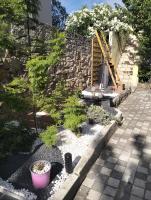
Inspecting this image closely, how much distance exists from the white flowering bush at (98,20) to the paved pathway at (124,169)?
23.2 ft

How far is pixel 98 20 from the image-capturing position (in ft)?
38.0

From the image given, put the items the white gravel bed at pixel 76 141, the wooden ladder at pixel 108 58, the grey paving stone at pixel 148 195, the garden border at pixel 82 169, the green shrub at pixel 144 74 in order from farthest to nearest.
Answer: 1. the green shrub at pixel 144 74
2. the wooden ladder at pixel 108 58
3. the white gravel bed at pixel 76 141
4. the grey paving stone at pixel 148 195
5. the garden border at pixel 82 169

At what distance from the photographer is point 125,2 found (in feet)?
35.6

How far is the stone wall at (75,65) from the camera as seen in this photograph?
20.4 ft

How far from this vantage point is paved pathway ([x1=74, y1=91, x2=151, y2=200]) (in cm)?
316

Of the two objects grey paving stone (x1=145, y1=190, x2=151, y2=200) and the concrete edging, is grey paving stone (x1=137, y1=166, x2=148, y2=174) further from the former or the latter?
the concrete edging

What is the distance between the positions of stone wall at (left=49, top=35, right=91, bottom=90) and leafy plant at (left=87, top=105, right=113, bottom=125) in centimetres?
128

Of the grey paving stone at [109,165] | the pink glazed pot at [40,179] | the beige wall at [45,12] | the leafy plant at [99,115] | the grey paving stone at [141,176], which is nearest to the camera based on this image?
the pink glazed pot at [40,179]

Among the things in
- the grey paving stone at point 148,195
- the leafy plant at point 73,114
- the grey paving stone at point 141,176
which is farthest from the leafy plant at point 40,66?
the grey paving stone at point 148,195

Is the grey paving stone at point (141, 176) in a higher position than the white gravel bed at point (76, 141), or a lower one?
lower

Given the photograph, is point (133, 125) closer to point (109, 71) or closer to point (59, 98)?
point (59, 98)

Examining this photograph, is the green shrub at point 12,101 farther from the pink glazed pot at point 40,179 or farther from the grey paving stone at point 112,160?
the grey paving stone at point 112,160

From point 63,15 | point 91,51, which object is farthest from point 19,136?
point 63,15

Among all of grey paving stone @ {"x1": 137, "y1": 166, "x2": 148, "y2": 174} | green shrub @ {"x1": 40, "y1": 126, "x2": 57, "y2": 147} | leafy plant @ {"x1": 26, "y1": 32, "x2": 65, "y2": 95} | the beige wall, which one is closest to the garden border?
green shrub @ {"x1": 40, "y1": 126, "x2": 57, "y2": 147}
